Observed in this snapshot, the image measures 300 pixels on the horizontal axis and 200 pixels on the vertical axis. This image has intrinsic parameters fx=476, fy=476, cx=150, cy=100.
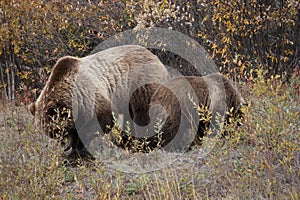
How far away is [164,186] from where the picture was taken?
151 inches

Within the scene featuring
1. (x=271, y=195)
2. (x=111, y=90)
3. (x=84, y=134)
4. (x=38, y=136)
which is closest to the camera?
(x=271, y=195)

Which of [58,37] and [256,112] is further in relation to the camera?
[58,37]

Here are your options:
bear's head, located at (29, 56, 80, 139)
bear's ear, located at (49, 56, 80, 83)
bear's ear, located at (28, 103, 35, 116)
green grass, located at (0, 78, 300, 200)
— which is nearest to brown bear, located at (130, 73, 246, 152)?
green grass, located at (0, 78, 300, 200)

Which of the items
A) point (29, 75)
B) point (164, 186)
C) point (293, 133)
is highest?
point (293, 133)

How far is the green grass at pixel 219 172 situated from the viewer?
3623mm

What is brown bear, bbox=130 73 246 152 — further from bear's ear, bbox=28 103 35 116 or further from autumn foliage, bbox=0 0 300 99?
bear's ear, bbox=28 103 35 116

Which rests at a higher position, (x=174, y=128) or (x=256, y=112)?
(x=256, y=112)

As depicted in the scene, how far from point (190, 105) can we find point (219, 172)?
1433mm

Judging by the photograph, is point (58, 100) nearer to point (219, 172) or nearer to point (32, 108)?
point (32, 108)

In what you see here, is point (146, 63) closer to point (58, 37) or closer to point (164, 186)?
point (164, 186)

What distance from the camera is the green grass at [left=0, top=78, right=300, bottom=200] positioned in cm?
362

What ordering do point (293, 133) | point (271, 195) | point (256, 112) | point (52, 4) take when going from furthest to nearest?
point (52, 4) → point (256, 112) → point (293, 133) → point (271, 195)

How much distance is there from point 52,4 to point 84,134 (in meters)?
4.98

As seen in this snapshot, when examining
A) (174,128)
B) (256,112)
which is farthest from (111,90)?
(256,112)
